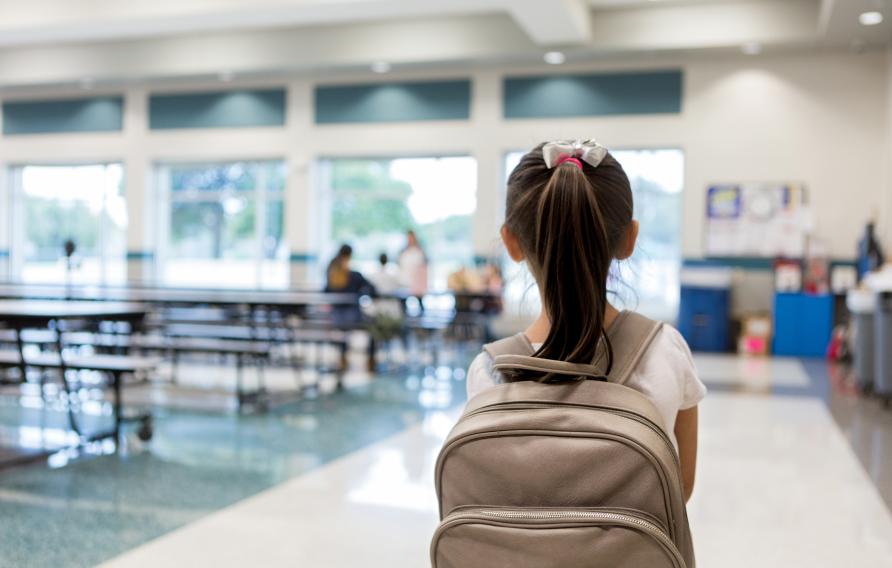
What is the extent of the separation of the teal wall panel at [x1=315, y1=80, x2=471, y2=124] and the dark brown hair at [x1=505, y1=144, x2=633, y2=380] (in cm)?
1009

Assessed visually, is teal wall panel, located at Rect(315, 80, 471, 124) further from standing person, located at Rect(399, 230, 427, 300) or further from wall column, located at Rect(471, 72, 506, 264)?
standing person, located at Rect(399, 230, 427, 300)

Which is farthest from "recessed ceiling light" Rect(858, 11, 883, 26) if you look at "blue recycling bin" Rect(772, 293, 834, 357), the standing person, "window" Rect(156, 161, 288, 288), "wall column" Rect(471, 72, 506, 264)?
"window" Rect(156, 161, 288, 288)

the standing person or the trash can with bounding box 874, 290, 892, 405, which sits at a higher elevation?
the standing person

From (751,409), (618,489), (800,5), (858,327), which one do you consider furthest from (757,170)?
(618,489)

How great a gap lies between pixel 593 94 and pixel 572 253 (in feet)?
32.4

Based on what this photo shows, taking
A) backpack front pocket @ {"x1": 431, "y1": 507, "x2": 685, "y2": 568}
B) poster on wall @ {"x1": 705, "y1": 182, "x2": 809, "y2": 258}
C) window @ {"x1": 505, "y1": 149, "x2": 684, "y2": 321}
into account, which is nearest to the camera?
backpack front pocket @ {"x1": 431, "y1": 507, "x2": 685, "y2": 568}

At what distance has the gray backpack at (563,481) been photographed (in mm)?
964

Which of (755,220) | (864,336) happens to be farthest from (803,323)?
(864,336)

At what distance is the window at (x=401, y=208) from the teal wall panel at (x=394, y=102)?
584 mm

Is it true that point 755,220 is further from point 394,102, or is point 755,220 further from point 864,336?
point 394,102

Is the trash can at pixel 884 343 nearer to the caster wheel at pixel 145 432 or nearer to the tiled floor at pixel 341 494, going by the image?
the tiled floor at pixel 341 494

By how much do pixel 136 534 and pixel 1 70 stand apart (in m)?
12.0

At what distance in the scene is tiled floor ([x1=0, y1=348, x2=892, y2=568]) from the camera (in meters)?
2.60

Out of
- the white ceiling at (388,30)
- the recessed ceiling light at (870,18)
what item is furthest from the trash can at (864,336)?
the recessed ceiling light at (870,18)
